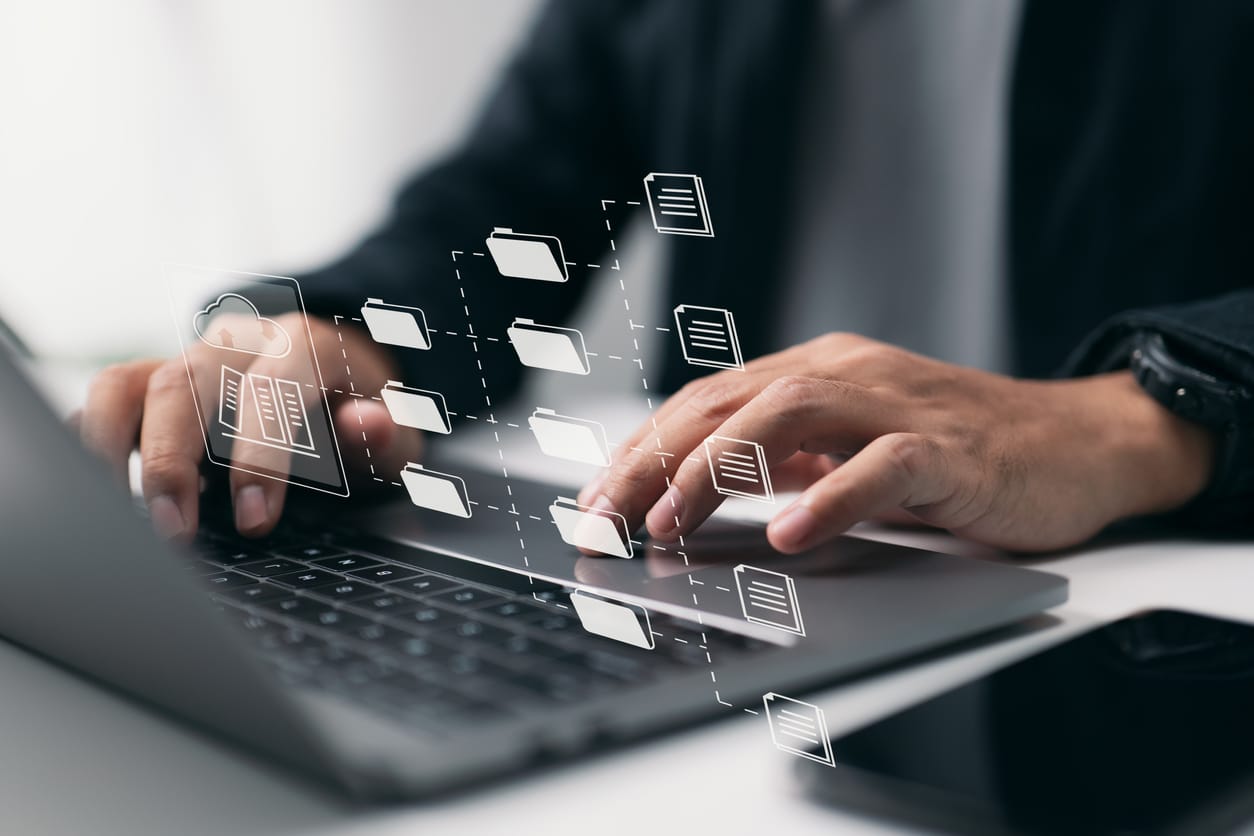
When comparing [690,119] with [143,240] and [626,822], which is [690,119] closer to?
[143,240]

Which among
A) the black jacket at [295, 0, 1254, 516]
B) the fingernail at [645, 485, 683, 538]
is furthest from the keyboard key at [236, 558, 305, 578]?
the black jacket at [295, 0, 1254, 516]

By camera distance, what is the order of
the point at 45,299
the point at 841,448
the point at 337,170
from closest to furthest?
1. the point at 841,448
2. the point at 45,299
3. the point at 337,170

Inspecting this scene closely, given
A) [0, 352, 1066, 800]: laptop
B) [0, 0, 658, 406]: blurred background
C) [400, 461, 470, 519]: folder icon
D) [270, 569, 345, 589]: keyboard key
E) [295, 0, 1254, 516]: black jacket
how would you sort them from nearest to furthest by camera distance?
[0, 352, 1066, 800]: laptop → [270, 569, 345, 589]: keyboard key → [400, 461, 470, 519]: folder icon → [0, 0, 658, 406]: blurred background → [295, 0, 1254, 516]: black jacket

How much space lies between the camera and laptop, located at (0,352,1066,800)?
183 mm

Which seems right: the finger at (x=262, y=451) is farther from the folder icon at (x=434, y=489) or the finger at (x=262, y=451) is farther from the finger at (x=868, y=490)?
the finger at (x=868, y=490)

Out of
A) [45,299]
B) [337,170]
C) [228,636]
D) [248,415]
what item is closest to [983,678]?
[228,636]

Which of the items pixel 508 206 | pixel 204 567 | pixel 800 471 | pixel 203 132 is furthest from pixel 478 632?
pixel 203 132

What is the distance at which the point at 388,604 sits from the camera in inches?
10.3

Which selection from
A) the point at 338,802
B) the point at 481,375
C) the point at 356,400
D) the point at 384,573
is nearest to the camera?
the point at 338,802

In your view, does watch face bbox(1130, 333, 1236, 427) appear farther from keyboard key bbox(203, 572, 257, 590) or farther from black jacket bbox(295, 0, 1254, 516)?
keyboard key bbox(203, 572, 257, 590)

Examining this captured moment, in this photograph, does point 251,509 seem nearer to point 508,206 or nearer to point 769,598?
point 769,598

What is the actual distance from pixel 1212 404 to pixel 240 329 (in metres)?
0.37

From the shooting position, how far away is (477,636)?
0.23 m

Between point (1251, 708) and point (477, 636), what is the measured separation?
160 millimetres
